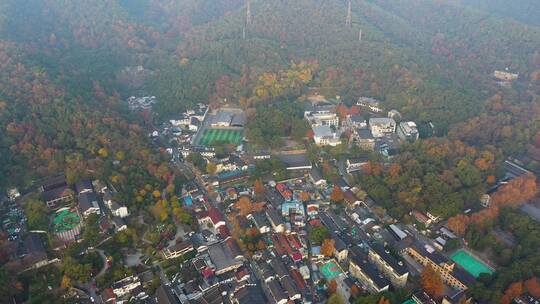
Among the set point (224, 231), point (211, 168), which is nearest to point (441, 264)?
point (224, 231)

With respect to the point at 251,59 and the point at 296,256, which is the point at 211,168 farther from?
the point at 251,59

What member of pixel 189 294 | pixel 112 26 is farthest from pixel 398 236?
pixel 112 26

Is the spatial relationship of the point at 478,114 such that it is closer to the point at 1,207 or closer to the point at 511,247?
the point at 511,247

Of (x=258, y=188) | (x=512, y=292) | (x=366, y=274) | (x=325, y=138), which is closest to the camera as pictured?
(x=512, y=292)

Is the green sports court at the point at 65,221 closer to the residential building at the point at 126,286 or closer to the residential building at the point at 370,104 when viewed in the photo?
the residential building at the point at 126,286

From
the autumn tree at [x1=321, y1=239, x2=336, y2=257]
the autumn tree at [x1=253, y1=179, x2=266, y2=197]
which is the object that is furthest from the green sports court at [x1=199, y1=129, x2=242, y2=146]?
the autumn tree at [x1=321, y1=239, x2=336, y2=257]

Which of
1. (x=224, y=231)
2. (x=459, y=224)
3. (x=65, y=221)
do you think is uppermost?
(x=459, y=224)
